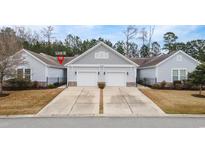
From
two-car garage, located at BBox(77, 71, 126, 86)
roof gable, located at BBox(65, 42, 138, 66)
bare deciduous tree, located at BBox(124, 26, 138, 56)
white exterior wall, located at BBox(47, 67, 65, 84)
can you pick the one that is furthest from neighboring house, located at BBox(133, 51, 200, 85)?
bare deciduous tree, located at BBox(124, 26, 138, 56)

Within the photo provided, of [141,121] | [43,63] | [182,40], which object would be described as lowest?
[141,121]

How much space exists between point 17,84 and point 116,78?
34.4 feet

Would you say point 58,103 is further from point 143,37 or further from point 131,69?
point 143,37

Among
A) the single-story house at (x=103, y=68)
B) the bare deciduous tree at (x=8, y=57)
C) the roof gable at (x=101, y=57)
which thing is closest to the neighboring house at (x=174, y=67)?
the single-story house at (x=103, y=68)

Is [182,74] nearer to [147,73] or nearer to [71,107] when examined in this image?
[147,73]

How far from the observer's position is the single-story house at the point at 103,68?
81.6ft

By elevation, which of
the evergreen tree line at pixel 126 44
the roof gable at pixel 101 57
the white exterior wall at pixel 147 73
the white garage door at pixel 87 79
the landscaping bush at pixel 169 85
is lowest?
the landscaping bush at pixel 169 85

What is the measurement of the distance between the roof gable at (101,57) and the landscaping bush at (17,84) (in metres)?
5.75

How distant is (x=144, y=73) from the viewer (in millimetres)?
30047

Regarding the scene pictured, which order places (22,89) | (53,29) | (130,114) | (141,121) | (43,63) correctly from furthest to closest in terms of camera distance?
1. (53,29)
2. (43,63)
3. (22,89)
4. (130,114)
5. (141,121)

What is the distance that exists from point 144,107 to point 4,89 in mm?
15255

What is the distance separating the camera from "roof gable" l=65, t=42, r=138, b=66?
25234 mm

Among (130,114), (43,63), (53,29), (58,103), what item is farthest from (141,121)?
(53,29)

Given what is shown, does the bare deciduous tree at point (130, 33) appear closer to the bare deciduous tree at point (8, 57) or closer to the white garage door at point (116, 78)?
the white garage door at point (116, 78)
